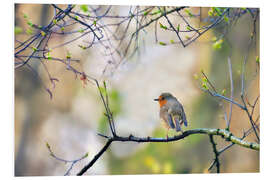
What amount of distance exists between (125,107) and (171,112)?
15.6 inches

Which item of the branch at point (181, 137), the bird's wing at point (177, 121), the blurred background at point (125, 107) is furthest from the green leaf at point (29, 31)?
the bird's wing at point (177, 121)

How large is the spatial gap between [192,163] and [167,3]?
1322 millimetres

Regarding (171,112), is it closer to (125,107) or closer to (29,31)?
(125,107)

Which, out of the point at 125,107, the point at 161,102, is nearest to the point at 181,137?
the point at 161,102

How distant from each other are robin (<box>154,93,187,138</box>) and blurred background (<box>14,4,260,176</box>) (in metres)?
0.06

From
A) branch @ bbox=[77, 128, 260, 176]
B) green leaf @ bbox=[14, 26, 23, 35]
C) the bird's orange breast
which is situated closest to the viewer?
branch @ bbox=[77, 128, 260, 176]

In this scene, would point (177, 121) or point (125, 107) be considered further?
point (125, 107)

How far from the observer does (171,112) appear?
2.60 m

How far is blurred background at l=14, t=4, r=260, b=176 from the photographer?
257cm

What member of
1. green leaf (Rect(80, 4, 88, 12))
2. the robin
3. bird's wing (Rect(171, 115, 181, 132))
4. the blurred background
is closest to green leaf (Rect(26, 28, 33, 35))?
the blurred background

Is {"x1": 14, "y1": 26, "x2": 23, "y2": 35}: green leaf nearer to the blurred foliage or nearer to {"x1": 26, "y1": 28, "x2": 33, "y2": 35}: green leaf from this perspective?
{"x1": 26, "y1": 28, "x2": 33, "y2": 35}: green leaf
